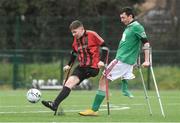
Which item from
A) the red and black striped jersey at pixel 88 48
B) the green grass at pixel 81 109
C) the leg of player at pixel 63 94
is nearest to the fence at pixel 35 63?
the green grass at pixel 81 109

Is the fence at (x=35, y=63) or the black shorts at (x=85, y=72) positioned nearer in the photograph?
the black shorts at (x=85, y=72)

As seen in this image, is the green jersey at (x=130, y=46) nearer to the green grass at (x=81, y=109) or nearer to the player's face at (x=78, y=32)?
the player's face at (x=78, y=32)

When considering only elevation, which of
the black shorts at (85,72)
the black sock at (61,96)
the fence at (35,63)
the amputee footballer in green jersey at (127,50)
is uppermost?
the amputee footballer in green jersey at (127,50)

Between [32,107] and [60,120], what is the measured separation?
13.7 feet

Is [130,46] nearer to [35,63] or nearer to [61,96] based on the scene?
[61,96]

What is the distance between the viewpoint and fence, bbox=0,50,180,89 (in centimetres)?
3070

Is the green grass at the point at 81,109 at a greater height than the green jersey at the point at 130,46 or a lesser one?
lesser

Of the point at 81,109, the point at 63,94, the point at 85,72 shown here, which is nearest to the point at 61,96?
the point at 63,94

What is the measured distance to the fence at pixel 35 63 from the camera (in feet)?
101

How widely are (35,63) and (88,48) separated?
15547 millimetres

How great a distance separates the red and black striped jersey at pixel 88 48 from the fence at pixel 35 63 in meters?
14.7

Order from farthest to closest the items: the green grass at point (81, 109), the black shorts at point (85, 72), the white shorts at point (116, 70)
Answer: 1. the black shorts at point (85, 72)
2. the white shorts at point (116, 70)
3. the green grass at point (81, 109)

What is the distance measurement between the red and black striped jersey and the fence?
14.7m

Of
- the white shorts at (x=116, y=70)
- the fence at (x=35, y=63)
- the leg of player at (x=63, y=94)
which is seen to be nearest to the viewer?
the leg of player at (x=63, y=94)
